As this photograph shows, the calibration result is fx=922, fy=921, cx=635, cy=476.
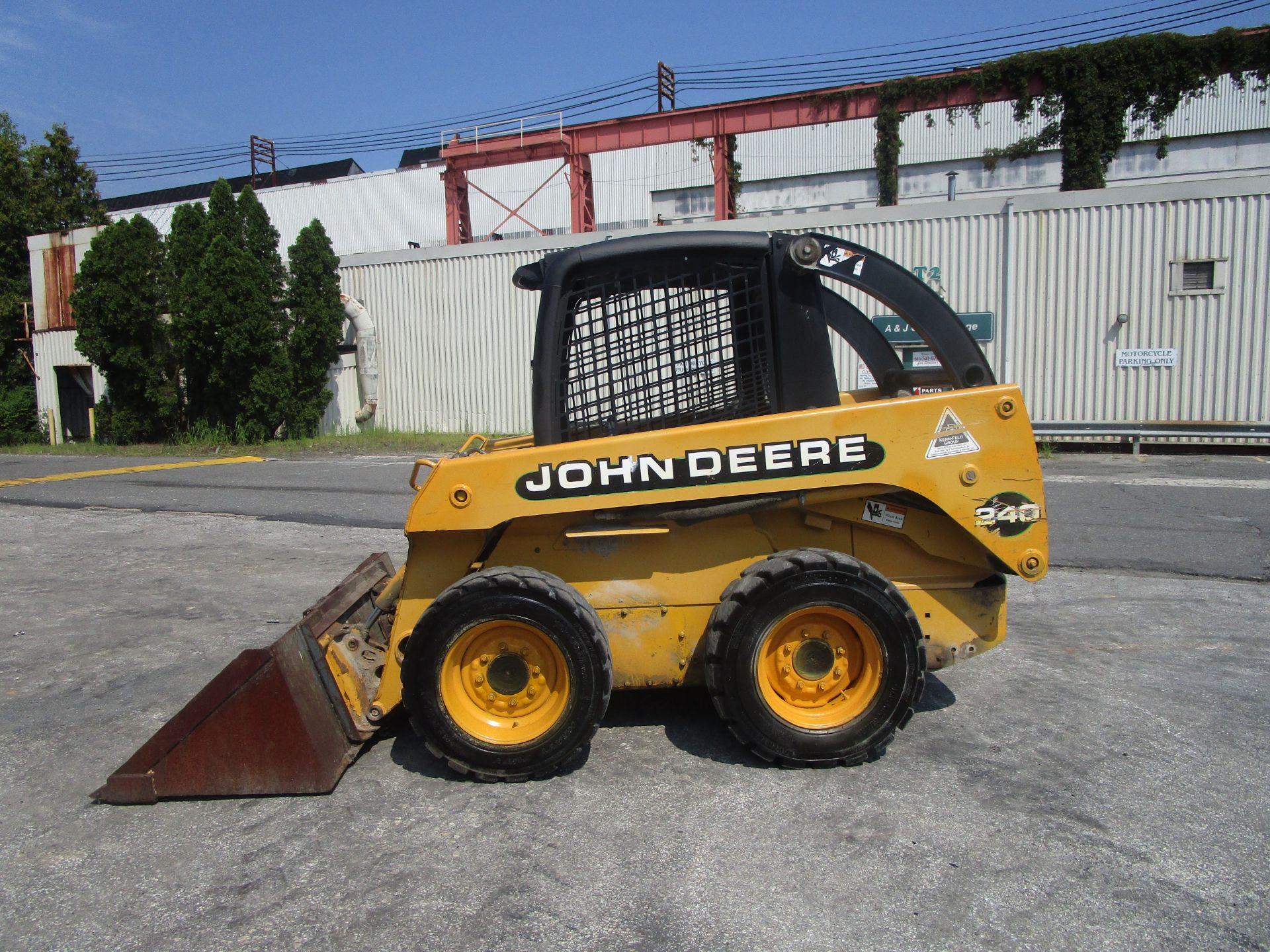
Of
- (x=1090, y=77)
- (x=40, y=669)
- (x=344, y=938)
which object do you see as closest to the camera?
(x=344, y=938)

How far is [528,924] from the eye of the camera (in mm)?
2754

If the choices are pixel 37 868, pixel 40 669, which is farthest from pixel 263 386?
pixel 37 868

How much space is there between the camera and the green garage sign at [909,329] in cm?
1494

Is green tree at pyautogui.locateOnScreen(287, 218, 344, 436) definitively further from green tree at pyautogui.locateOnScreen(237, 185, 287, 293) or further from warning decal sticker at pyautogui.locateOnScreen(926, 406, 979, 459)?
warning decal sticker at pyautogui.locateOnScreen(926, 406, 979, 459)

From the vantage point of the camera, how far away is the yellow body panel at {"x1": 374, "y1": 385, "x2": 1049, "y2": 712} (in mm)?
3695

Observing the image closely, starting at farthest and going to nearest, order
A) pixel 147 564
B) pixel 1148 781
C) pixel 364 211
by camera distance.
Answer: pixel 364 211, pixel 147 564, pixel 1148 781

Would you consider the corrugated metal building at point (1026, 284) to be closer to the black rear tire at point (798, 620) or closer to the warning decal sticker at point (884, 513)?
the warning decal sticker at point (884, 513)

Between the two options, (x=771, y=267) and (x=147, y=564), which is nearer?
(x=771, y=267)

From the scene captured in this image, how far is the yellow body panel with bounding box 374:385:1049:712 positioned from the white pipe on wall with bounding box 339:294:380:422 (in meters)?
17.7

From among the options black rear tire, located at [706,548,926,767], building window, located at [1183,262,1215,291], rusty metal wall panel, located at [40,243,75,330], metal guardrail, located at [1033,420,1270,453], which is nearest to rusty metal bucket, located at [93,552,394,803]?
black rear tire, located at [706,548,926,767]

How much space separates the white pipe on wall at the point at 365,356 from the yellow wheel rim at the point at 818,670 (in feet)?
60.0

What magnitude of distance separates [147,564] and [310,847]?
223 inches

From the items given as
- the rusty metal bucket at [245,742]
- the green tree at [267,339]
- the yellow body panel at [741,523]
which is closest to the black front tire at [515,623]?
the yellow body panel at [741,523]

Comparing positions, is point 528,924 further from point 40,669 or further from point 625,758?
point 40,669
